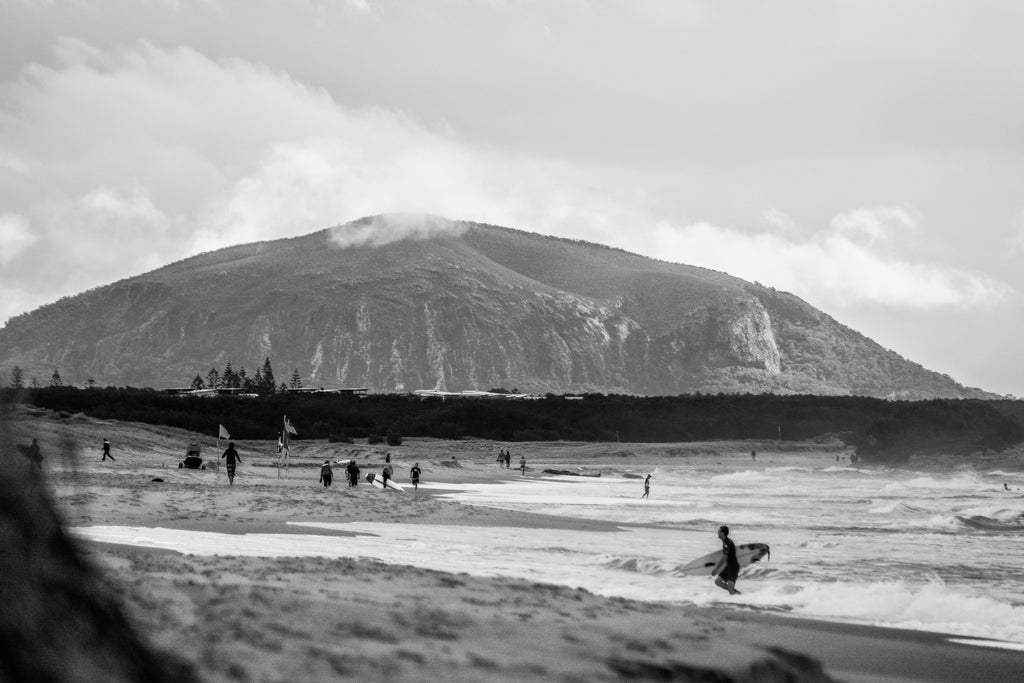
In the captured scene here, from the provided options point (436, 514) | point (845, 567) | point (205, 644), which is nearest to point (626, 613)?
point (205, 644)

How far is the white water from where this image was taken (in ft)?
55.4

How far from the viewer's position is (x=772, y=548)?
84.9 feet

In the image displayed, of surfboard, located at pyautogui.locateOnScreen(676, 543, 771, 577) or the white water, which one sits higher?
surfboard, located at pyautogui.locateOnScreen(676, 543, 771, 577)

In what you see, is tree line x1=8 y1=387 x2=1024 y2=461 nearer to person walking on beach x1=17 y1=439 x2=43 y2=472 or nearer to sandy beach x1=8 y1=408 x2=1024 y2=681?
sandy beach x1=8 y1=408 x2=1024 y2=681

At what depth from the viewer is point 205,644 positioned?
6828mm

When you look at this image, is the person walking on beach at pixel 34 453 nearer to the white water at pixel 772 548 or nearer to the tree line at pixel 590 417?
the white water at pixel 772 548

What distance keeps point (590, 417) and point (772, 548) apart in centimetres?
12840

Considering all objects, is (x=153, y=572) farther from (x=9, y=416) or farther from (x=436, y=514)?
(x=436, y=514)

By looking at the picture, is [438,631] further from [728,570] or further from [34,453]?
[728,570]

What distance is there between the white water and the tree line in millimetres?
65206

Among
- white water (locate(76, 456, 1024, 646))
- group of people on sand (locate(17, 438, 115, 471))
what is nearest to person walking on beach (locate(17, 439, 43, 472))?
group of people on sand (locate(17, 438, 115, 471))

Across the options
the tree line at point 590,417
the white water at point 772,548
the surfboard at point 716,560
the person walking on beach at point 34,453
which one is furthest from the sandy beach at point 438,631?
the tree line at point 590,417

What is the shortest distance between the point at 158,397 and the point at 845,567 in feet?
386

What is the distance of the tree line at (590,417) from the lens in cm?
11350
